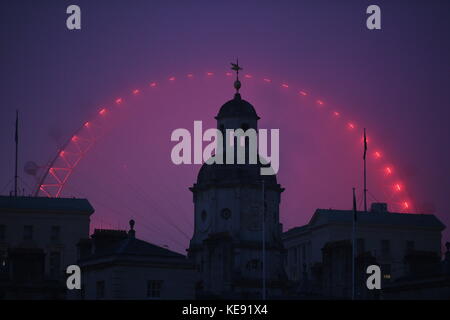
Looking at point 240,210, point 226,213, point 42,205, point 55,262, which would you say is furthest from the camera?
point 42,205

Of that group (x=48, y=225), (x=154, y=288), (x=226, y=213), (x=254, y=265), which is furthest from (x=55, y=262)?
(x=154, y=288)

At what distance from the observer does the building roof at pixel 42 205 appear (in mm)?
150375

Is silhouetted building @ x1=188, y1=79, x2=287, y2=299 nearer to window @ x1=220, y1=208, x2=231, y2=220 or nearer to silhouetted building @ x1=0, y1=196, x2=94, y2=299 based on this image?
window @ x1=220, y1=208, x2=231, y2=220

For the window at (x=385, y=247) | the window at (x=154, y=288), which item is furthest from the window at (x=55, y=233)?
the window at (x=154, y=288)

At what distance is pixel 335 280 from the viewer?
11500cm

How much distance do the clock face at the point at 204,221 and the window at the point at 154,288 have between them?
3237 cm

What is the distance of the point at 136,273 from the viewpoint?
96125 millimetres

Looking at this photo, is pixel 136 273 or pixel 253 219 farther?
pixel 253 219

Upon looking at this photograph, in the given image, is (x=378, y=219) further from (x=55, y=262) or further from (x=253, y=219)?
(x=55, y=262)

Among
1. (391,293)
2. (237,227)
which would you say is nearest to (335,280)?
(391,293)

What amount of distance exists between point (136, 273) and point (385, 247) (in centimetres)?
6741

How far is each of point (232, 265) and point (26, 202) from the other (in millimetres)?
35621

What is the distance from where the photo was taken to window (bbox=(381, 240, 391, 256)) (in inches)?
6230
